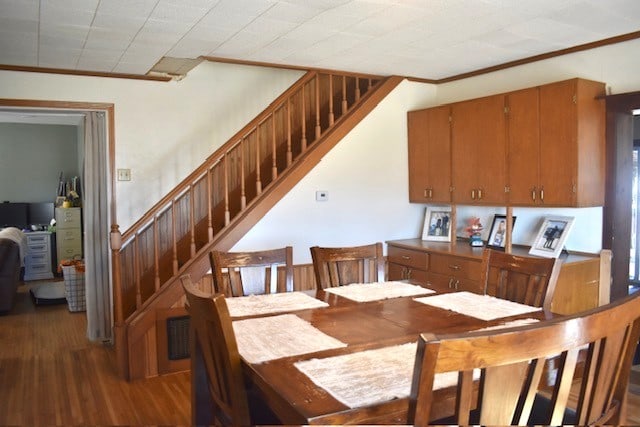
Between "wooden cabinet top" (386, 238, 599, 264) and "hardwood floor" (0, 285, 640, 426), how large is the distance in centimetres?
88

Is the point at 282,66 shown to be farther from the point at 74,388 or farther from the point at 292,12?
the point at 74,388

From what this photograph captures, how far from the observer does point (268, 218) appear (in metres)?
4.12

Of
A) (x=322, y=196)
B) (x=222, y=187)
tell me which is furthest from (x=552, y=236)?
(x=222, y=187)

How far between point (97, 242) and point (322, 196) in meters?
2.00

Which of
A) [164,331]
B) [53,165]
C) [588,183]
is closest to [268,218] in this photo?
[164,331]

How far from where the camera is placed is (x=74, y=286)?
5645 millimetres

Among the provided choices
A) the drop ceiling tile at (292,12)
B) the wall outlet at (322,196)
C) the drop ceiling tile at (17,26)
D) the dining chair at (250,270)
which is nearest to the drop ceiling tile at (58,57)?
the drop ceiling tile at (17,26)

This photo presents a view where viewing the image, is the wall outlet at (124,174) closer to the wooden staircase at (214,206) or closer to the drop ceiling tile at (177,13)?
the wooden staircase at (214,206)

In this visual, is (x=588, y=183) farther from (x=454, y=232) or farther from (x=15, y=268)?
(x=15, y=268)

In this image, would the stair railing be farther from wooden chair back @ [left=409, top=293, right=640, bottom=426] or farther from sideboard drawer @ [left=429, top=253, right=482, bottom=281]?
wooden chair back @ [left=409, top=293, right=640, bottom=426]

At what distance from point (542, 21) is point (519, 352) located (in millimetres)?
2624

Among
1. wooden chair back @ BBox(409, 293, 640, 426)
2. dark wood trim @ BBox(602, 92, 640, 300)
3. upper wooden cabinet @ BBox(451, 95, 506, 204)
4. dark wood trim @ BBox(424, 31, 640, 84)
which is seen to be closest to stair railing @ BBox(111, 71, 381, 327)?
dark wood trim @ BBox(424, 31, 640, 84)

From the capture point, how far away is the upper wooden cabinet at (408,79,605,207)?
3.46 meters

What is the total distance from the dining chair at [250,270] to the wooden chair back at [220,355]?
0.73 meters
